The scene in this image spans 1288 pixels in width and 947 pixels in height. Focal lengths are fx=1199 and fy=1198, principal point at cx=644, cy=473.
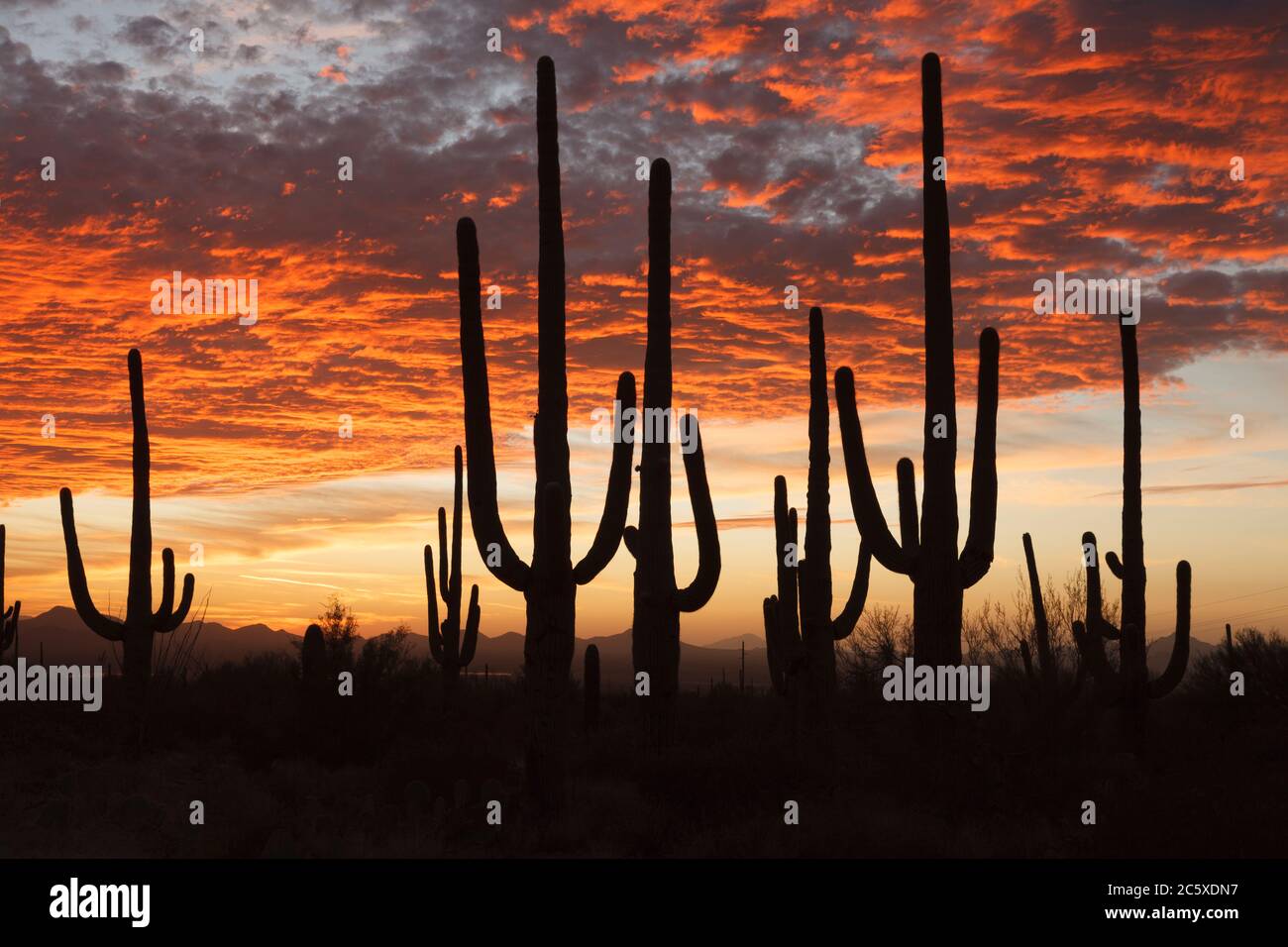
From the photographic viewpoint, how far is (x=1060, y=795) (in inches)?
615

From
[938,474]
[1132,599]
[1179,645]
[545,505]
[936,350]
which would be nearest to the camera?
[545,505]

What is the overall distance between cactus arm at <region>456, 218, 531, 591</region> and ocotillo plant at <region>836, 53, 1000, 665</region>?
508 centimetres

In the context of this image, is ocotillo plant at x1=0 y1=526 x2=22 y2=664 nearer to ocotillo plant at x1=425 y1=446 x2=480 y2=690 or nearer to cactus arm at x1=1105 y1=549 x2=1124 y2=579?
ocotillo plant at x1=425 y1=446 x2=480 y2=690

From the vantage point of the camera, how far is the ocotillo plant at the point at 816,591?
2167cm

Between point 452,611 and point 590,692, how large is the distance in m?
7.40

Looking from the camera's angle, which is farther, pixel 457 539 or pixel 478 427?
pixel 457 539

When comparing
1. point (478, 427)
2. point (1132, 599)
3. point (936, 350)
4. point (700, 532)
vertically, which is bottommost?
point (1132, 599)

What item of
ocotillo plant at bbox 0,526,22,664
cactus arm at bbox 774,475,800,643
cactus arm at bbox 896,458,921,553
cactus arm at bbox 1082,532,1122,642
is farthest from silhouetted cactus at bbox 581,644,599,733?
ocotillo plant at bbox 0,526,22,664

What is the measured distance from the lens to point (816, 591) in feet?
72.1

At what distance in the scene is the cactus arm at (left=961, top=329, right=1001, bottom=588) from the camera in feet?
53.4

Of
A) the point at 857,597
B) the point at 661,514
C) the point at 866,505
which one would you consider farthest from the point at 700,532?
the point at 857,597

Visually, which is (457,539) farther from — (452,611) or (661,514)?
(661,514)
